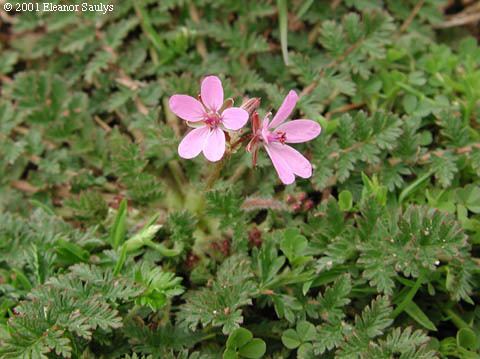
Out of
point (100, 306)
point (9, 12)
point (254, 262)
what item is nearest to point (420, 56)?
point (254, 262)

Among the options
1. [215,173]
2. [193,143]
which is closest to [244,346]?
[215,173]

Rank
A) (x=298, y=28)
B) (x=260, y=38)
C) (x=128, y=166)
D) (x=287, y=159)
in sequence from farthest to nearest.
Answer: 1. (x=298, y=28)
2. (x=260, y=38)
3. (x=128, y=166)
4. (x=287, y=159)

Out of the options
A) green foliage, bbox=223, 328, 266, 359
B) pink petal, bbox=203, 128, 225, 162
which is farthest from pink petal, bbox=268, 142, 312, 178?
green foliage, bbox=223, 328, 266, 359

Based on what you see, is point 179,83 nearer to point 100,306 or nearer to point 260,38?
point 260,38

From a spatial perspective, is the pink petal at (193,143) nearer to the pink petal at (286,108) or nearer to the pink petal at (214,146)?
the pink petal at (214,146)

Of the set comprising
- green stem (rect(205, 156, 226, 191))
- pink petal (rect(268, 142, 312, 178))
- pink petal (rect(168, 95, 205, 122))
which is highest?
pink petal (rect(168, 95, 205, 122))

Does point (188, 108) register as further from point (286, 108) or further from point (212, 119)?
point (286, 108)

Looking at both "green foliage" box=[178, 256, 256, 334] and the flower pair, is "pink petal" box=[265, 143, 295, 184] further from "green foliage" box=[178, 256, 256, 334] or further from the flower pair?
"green foliage" box=[178, 256, 256, 334]
